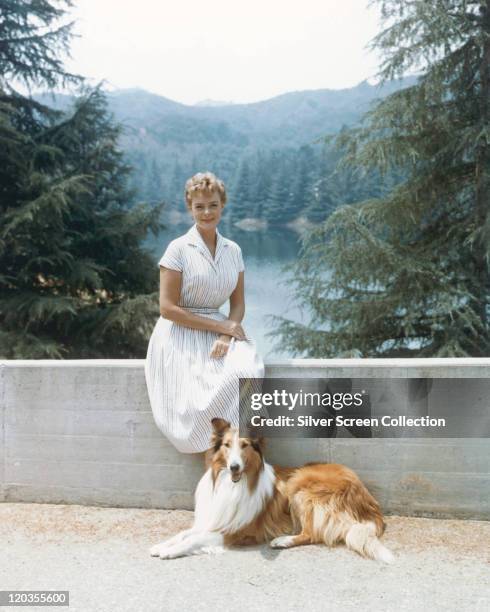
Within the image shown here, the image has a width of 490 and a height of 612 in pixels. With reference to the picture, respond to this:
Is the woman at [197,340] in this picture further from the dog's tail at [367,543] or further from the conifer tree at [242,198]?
the conifer tree at [242,198]

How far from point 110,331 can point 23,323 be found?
1.47 m

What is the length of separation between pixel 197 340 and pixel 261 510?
945mm

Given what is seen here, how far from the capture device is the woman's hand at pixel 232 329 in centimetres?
351

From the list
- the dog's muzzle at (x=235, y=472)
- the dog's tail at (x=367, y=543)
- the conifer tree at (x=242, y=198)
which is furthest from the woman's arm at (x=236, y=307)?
the conifer tree at (x=242, y=198)

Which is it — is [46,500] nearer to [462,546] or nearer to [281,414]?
[281,414]

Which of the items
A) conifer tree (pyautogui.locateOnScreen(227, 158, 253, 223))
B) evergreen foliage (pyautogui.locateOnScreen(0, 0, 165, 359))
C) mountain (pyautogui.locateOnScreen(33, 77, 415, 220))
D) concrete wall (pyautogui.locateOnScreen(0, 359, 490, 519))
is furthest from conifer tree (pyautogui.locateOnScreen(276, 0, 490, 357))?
conifer tree (pyautogui.locateOnScreen(227, 158, 253, 223))

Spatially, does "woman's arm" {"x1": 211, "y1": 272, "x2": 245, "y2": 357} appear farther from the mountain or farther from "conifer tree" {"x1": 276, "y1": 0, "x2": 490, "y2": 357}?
"conifer tree" {"x1": 276, "y1": 0, "x2": 490, "y2": 357}

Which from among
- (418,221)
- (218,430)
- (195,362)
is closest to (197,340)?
(195,362)

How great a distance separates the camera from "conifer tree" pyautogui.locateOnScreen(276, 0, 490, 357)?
342 inches

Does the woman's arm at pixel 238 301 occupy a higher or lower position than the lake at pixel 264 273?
higher

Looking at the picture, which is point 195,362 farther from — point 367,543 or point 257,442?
point 367,543

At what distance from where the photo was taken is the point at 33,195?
36.5 feet

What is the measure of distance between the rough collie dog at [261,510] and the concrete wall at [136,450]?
337 mm

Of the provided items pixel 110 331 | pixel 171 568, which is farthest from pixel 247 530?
pixel 110 331
